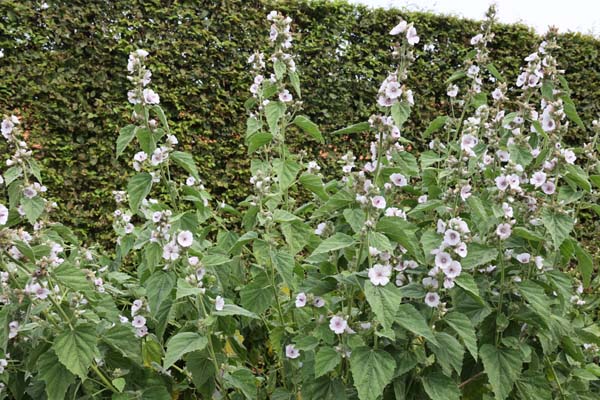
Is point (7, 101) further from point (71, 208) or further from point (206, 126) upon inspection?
point (206, 126)

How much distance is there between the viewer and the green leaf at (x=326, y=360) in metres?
1.94

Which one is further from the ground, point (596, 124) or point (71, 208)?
point (596, 124)

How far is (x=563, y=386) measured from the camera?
8.71 feet

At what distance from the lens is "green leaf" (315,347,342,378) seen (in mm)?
1943

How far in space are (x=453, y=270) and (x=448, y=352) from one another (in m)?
0.31

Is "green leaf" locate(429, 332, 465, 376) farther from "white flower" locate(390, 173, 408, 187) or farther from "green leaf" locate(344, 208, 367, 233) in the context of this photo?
"white flower" locate(390, 173, 408, 187)

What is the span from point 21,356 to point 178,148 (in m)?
3.23

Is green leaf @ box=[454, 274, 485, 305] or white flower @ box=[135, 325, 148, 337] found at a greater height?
green leaf @ box=[454, 274, 485, 305]

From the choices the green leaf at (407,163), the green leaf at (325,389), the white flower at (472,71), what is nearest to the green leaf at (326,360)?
the green leaf at (325,389)

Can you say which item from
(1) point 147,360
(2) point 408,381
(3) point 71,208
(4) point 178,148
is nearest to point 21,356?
(1) point 147,360

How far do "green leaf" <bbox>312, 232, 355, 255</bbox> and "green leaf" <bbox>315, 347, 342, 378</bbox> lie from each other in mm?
372

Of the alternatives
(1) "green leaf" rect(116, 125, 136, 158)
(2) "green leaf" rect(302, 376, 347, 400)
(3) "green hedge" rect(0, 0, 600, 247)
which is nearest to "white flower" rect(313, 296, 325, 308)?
(2) "green leaf" rect(302, 376, 347, 400)

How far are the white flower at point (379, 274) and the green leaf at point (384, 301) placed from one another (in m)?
0.02

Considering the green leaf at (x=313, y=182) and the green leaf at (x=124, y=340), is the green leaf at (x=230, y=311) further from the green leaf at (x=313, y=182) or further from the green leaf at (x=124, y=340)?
the green leaf at (x=313, y=182)
